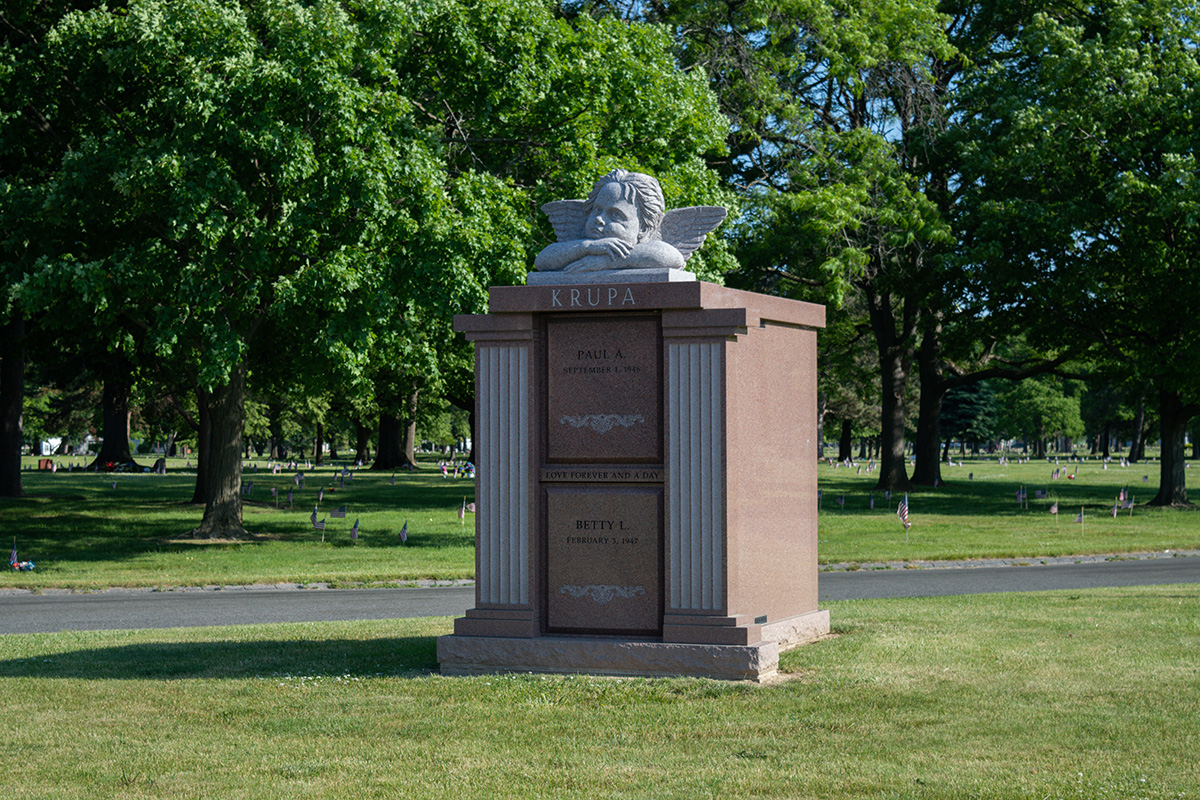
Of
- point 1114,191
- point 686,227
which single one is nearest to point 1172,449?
point 1114,191

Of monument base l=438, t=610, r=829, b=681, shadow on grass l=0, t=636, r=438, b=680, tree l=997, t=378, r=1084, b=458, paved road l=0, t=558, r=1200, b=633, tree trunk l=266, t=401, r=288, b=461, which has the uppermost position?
tree l=997, t=378, r=1084, b=458

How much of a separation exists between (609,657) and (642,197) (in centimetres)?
362

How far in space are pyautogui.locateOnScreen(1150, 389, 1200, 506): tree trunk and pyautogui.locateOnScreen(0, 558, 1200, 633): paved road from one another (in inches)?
621

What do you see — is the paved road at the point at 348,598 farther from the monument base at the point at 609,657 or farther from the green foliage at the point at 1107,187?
the green foliage at the point at 1107,187

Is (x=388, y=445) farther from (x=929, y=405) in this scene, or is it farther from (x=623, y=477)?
(x=623, y=477)

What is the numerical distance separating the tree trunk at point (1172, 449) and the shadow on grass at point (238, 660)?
2839 centimetres

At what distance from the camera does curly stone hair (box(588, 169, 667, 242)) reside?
969 cm

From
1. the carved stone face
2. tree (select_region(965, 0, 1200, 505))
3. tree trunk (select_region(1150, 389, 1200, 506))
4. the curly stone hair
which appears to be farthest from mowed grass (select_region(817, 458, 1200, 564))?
the carved stone face

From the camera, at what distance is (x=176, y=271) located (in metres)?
20.6

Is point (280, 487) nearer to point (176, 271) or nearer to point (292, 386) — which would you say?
point (292, 386)

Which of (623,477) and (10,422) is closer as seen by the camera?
(623,477)

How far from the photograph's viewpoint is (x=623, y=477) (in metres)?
9.05

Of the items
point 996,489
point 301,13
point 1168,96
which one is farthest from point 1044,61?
point 301,13

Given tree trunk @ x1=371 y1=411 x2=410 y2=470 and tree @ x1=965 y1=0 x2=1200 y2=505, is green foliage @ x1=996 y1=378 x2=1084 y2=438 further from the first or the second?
tree @ x1=965 y1=0 x2=1200 y2=505
